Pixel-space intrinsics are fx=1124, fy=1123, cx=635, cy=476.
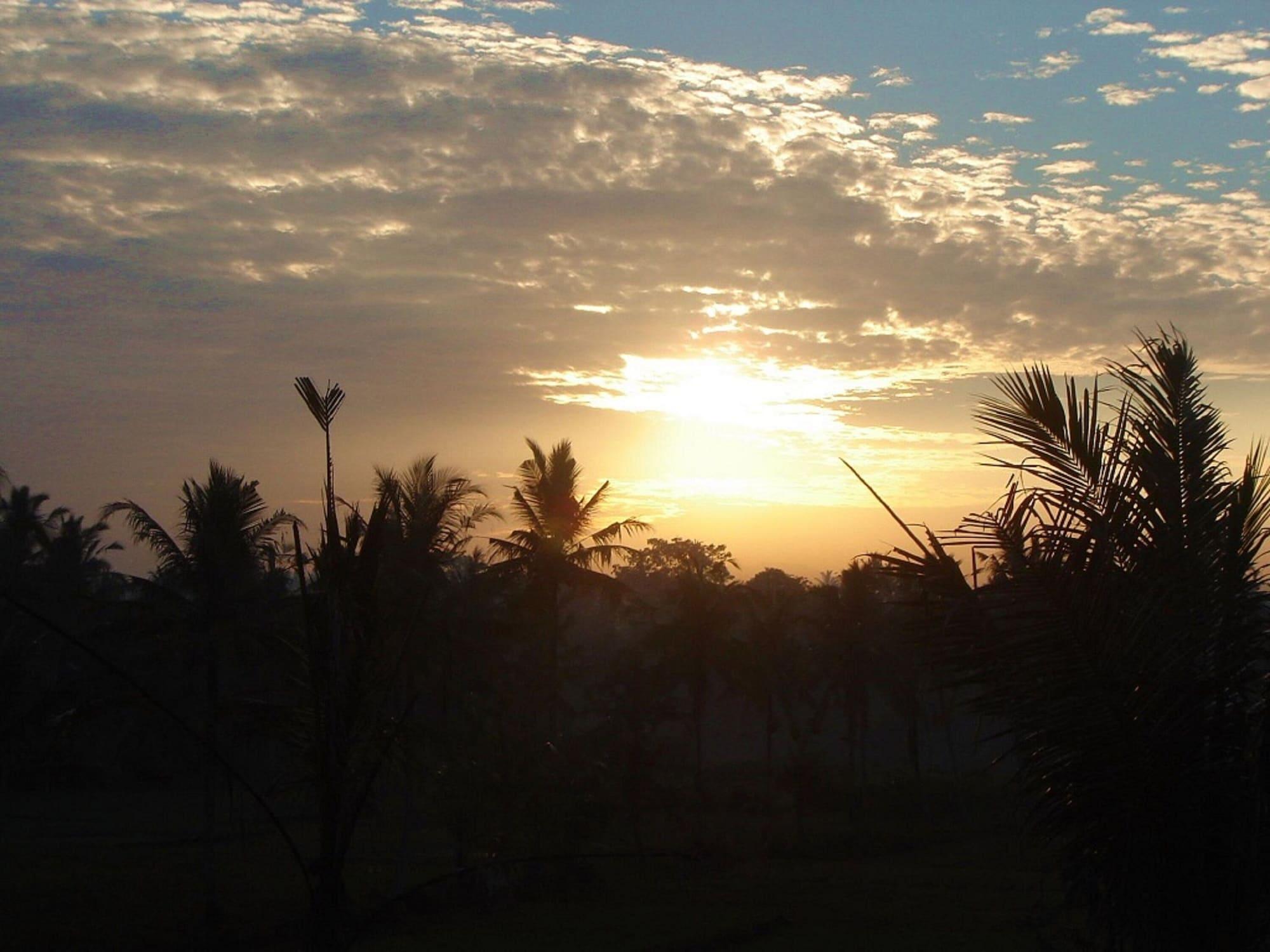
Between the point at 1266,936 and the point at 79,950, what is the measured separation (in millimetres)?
21257

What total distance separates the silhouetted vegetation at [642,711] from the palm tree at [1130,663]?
22mm

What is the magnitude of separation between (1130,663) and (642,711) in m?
29.8

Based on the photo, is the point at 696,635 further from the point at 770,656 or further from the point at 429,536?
the point at 429,536

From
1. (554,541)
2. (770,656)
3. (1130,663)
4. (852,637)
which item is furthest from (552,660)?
(1130,663)

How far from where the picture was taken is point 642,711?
116ft

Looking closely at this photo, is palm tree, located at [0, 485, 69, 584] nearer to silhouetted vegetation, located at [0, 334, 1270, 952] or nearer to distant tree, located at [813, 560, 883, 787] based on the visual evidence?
silhouetted vegetation, located at [0, 334, 1270, 952]

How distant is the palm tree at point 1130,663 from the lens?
6496 mm

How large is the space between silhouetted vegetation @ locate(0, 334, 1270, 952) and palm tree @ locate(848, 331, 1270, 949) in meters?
0.02

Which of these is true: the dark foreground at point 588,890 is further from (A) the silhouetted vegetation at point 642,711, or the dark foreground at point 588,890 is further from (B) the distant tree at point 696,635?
(B) the distant tree at point 696,635

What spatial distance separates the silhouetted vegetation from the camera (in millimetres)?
6637

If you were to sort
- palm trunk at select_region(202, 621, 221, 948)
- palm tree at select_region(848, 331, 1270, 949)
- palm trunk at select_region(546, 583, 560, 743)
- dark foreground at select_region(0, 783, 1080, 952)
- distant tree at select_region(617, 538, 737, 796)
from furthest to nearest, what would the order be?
distant tree at select_region(617, 538, 737, 796) < palm trunk at select_region(546, 583, 560, 743) < palm trunk at select_region(202, 621, 221, 948) < dark foreground at select_region(0, 783, 1080, 952) < palm tree at select_region(848, 331, 1270, 949)

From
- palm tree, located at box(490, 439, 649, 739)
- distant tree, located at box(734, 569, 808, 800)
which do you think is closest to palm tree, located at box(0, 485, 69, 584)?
palm tree, located at box(490, 439, 649, 739)

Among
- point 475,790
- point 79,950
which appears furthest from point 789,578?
point 79,950

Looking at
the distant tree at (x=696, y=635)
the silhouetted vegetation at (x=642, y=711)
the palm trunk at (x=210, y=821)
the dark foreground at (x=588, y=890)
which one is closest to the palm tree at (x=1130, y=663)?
the silhouetted vegetation at (x=642, y=711)
